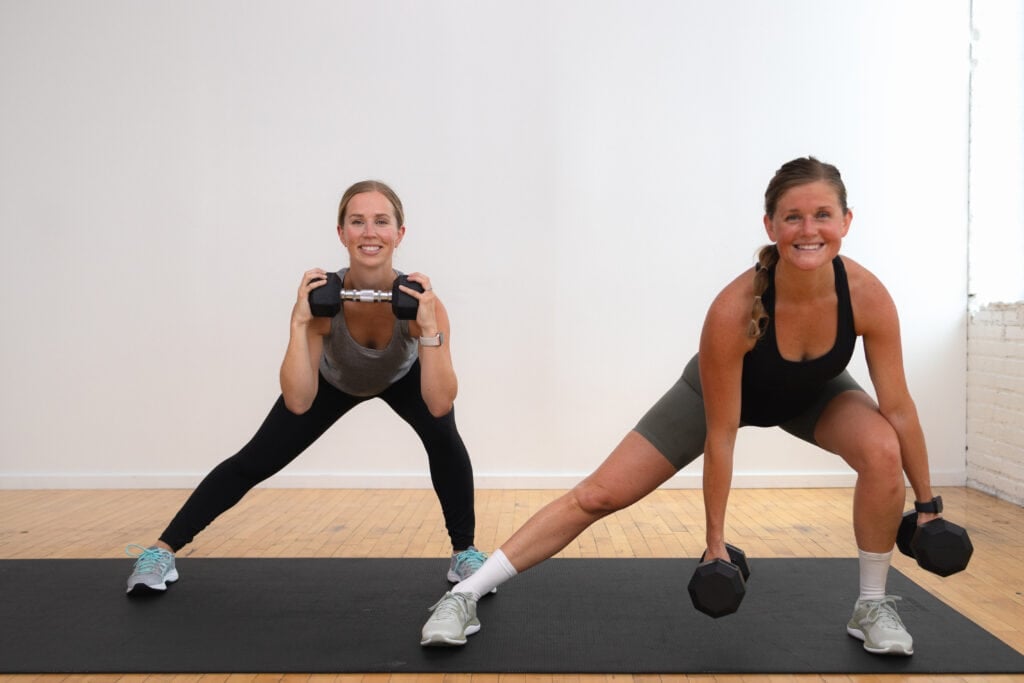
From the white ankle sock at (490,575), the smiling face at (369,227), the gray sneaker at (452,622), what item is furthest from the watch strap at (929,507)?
the smiling face at (369,227)

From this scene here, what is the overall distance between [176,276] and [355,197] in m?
2.29

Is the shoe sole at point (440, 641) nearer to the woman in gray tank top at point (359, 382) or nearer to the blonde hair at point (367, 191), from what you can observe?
the woman in gray tank top at point (359, 382)

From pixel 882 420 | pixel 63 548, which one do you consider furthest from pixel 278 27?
pixel 882 420

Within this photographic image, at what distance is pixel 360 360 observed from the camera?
242cm

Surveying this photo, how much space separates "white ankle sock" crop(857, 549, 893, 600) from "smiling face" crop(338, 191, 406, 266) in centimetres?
135

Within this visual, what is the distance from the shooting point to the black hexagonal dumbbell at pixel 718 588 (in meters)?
1.89

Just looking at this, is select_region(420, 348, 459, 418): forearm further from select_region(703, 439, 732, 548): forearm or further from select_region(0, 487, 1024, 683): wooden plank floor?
select_region(0, 487, 1024, 683): wooden plank floor

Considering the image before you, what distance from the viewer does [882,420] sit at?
2027 millimetres

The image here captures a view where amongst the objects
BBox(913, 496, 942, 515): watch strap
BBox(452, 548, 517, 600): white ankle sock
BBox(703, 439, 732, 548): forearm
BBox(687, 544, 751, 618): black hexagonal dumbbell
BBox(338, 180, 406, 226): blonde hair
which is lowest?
BBox(452, 548, 517, 600): white ankle sock

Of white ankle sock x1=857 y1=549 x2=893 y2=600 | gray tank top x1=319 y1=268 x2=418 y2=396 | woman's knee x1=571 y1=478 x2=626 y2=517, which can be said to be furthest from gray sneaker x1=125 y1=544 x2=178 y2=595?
white ankle sock x1=857 y1=549 x2=893 y2=600

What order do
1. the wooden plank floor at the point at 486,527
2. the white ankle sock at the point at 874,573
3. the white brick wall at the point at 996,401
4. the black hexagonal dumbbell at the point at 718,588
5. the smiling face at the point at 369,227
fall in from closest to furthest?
the black hexagonal dumbbell at the point at 718,588 < the white ankle sock at the point at 874,573 < the smiling face at the point at 369,227 < the wooden plank floor at the point at 486,527 < the white brick wall at the point at 996,401

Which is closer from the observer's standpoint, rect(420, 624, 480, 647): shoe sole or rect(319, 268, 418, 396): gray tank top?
rect(420, 624, 480, 647): shoe sole

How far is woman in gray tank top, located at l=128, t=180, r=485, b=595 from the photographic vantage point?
236 centimetres

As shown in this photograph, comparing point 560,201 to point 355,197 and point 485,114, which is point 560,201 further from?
point 355,197
